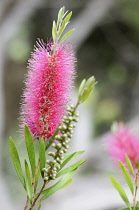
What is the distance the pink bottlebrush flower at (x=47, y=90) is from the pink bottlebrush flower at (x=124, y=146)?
12 cm

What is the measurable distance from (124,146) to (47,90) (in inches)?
6.5

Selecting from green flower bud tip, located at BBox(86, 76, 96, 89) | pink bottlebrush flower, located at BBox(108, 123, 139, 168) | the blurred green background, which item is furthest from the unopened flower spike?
the blurred green background

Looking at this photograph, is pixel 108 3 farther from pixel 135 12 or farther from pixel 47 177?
pixel 47 177

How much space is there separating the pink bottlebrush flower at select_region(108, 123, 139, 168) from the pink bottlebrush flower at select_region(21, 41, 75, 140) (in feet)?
0.39

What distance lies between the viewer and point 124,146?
1.51 feet

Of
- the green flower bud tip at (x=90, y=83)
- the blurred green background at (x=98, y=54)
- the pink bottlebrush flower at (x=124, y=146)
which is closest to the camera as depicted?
the green flower bud tip at (x=90, y=83)

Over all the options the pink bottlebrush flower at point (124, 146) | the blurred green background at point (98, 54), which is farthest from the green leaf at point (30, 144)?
the blurred green background at point (98, 54)

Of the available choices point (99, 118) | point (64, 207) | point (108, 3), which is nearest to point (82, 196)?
point (64, 207)

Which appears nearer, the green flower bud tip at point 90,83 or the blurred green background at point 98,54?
the green flower bud tip at point 90,83

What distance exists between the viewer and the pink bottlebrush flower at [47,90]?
329 millimetres

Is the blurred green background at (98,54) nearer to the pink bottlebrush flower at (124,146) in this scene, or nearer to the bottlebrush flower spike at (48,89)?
the pink bottlebrush flower at (124,146)

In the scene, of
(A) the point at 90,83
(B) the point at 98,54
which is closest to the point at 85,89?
(A) the point at 90,83

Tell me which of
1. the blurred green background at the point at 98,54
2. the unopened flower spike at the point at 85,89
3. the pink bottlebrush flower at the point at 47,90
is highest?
the blurred green background at the point at 98,54

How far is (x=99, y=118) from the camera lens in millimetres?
5039
